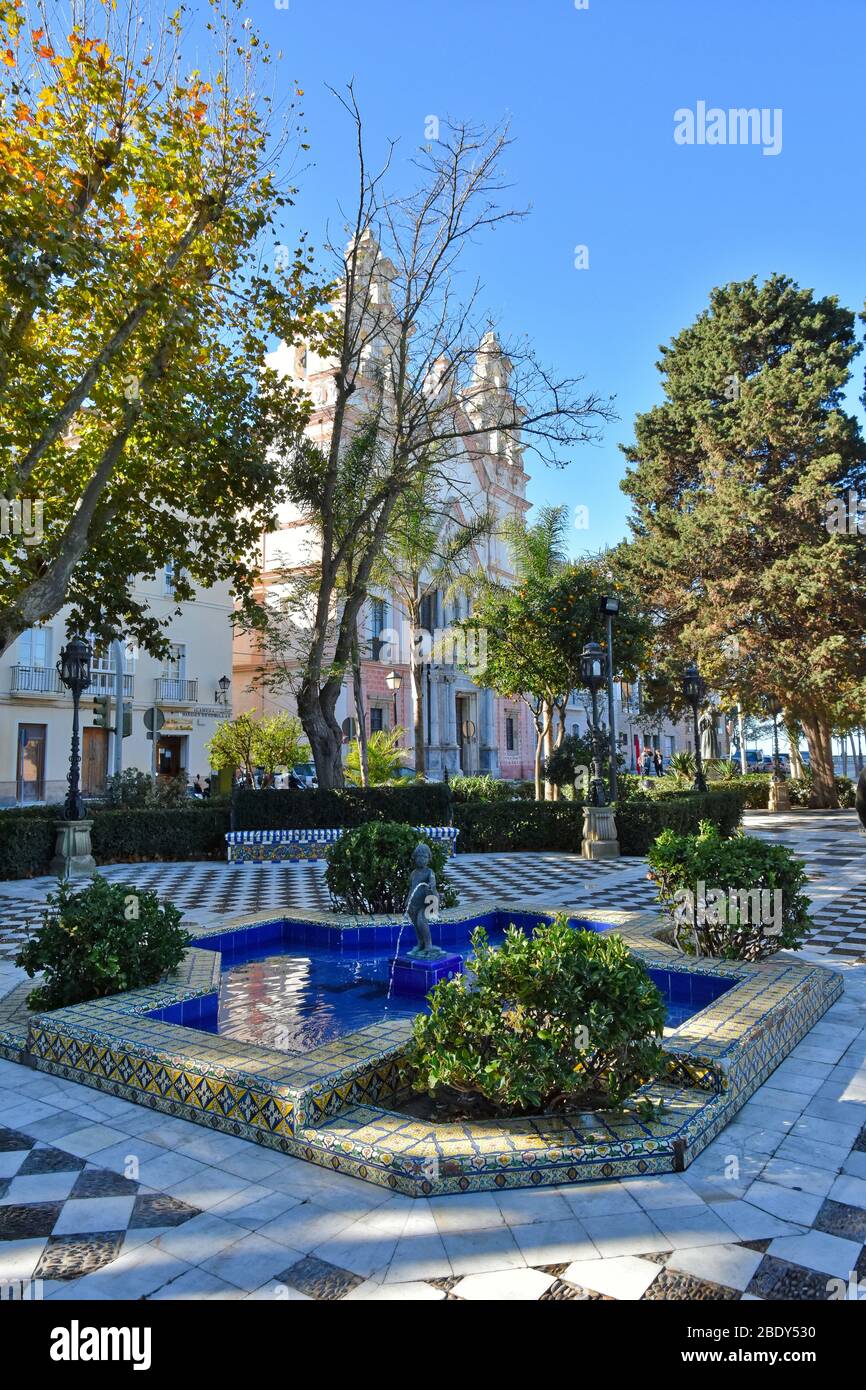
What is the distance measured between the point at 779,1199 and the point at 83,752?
2836 centimetres

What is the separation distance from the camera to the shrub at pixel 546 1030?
3.50m

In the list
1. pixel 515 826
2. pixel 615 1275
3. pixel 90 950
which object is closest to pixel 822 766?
pixel 515 826

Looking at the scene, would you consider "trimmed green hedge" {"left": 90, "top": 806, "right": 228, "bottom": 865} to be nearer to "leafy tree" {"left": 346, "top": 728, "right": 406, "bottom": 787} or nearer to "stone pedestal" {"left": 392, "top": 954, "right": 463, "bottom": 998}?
"leafy tree" {"left": 346, "top": 728, "right": 406, "bottom": 787}

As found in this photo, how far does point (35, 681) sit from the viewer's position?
85.8 feet

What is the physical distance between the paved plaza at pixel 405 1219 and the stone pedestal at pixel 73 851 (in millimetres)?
8867

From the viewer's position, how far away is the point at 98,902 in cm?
526

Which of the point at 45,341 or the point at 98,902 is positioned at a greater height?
the point at 45,341

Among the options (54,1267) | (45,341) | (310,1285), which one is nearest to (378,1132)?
(310,1285)

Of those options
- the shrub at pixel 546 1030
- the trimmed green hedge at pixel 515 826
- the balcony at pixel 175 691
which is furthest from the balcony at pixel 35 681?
the shrub at pixel 546 1030

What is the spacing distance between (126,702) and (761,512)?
19870 mm

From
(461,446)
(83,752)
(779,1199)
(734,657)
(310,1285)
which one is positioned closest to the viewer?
(310,1285)

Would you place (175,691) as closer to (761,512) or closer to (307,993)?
(761,512)

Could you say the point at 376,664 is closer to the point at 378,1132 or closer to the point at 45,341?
the point at 45,341

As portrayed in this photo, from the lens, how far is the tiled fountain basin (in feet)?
10.6
